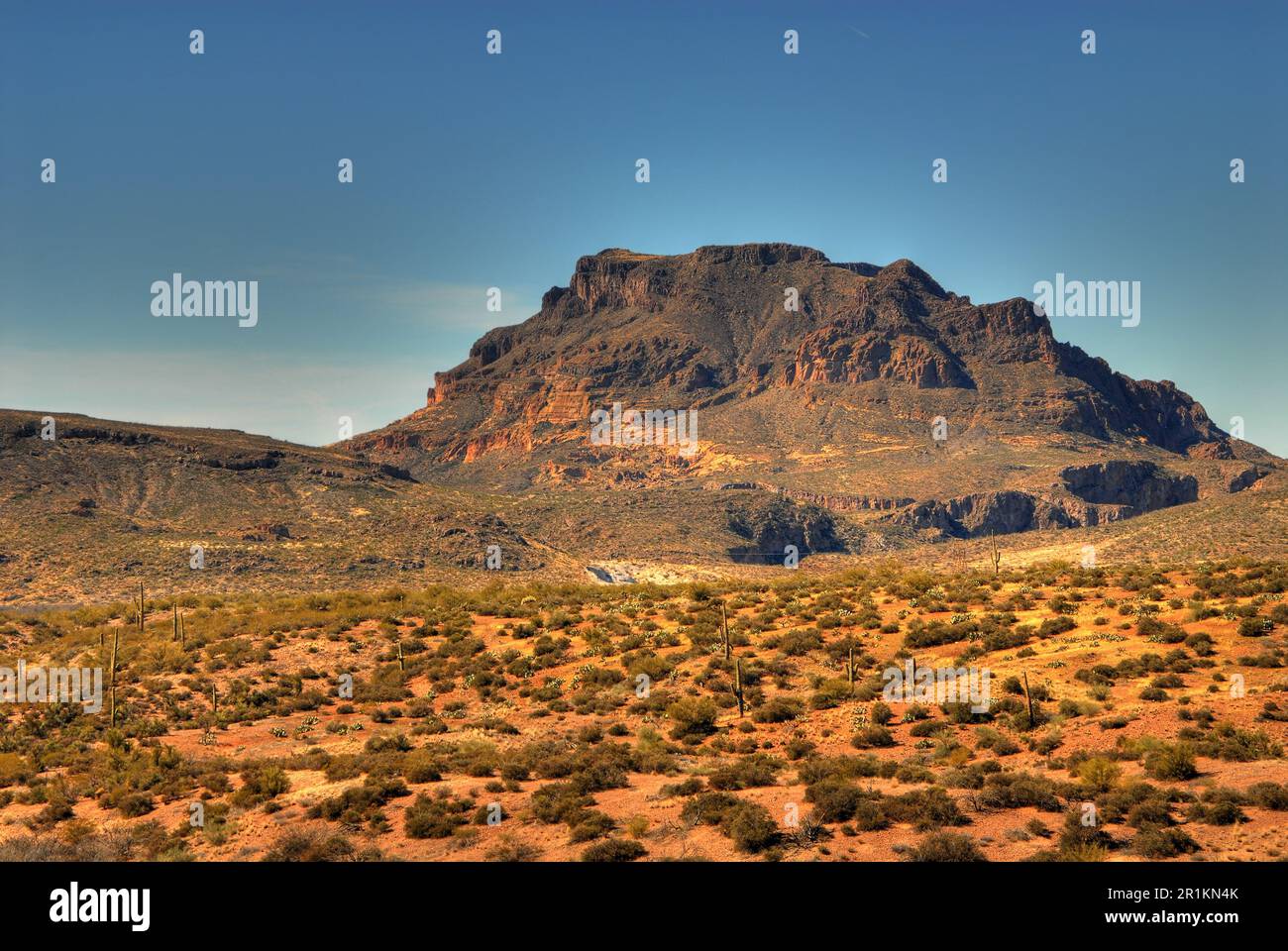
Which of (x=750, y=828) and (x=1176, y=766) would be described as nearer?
(x=750, y=828)

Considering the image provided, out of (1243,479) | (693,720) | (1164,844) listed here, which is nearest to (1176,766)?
(1164,844)

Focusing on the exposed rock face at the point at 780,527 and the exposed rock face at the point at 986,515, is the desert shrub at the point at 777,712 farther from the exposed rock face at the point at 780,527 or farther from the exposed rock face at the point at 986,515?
the exposed rock face at the point at 986,515

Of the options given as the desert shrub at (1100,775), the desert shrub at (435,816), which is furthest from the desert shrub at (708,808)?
the desert shrub at (1100,775)

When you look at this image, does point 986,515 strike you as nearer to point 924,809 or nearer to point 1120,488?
point 1120,488

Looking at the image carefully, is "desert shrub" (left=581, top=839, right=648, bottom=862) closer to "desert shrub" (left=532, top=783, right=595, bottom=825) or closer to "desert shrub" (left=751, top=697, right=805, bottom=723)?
"desert shrub" (left=532, top=783, right=595, bottom=825)

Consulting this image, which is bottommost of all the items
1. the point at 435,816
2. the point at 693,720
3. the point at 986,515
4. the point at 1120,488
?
the point at 435,816

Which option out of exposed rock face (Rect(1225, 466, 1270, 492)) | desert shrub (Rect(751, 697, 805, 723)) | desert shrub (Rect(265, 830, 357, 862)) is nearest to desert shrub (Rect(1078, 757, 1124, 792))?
desert shrub (Rect(751, 697, 805, 723))
